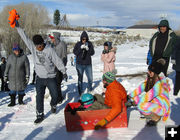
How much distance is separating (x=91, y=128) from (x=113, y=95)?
725 millimetres

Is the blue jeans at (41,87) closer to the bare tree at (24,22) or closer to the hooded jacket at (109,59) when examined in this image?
the hooded jacket at (109,59)

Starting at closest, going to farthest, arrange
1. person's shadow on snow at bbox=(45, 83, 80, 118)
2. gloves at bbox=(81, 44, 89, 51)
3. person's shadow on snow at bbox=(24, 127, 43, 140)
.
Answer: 1. person's shadow on snow at bbox=(24, 127, 43, 140)
2. person's shadow on snow at bbox=(45, 83, 80, 118)
3. gloves at bbox=(81, 44, 89, 51)

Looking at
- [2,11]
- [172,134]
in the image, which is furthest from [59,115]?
[2,11]

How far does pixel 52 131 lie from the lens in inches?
141

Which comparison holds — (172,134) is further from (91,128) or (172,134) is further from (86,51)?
(86,51)

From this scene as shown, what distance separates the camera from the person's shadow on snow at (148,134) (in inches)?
123

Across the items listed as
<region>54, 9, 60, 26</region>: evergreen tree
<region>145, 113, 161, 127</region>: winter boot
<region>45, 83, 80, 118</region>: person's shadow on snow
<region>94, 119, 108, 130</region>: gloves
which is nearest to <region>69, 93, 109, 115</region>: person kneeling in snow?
<region>94, 119, 108, 130</region>: gloves

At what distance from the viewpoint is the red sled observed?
3.39 metres

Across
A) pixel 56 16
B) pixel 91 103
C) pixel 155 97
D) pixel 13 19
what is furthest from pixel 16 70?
pixel 56 16

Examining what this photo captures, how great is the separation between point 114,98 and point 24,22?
89.4ft

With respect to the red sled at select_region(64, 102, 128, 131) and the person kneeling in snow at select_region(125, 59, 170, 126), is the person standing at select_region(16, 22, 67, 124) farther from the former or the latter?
the person kneeling in snow at select_region(125, 59, 170, 126)

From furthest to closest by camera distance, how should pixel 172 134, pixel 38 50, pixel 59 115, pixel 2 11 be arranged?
pixel 2 11
pixel 59 115
pixel 38 50
pixel 172 134

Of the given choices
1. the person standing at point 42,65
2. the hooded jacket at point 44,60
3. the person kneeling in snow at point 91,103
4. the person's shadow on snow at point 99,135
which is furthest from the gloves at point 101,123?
the hooded jacket at point 44,60

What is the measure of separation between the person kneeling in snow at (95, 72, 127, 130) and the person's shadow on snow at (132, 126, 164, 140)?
0.50 meters
